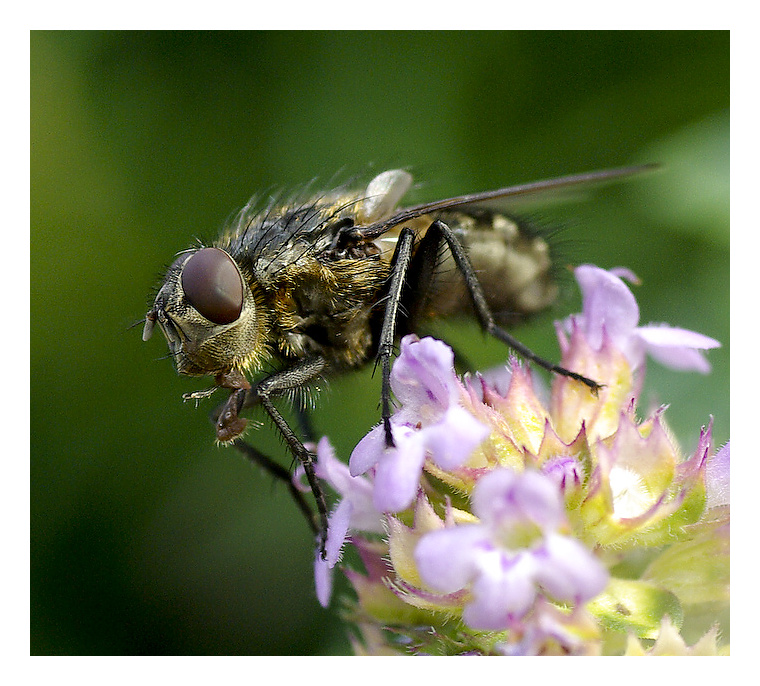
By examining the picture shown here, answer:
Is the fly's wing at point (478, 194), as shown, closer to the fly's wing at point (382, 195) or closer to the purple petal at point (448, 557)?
the fly's wing at point (382, 195)

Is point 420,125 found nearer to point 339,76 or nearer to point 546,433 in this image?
point 339,76

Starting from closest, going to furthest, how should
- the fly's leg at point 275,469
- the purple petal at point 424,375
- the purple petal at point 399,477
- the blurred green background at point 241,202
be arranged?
the purple petal at point 399,477, the purple petal at point 424,375, the fly's leg at point 275,469, the blurred green background at point 241,202

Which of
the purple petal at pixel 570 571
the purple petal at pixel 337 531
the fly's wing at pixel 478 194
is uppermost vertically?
the fly's wing at pixel 478 194

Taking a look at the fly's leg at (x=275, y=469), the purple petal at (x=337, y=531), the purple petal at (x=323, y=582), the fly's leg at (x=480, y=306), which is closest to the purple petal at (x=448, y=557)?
the purple petal at (x=337, y=531)

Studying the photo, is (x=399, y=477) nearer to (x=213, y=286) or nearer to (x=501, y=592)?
(x=501, y=592)

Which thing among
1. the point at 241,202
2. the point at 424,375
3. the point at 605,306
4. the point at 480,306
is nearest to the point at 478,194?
the point at 480,306

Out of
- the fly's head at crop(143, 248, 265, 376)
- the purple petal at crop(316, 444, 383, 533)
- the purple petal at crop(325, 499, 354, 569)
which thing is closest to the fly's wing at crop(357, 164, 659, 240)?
the fly's head at crop(143, 248, 265, 376)
